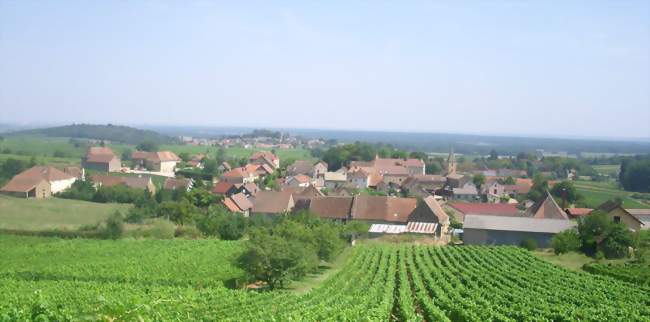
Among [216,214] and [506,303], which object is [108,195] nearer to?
[216,214]

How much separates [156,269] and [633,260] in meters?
26.9

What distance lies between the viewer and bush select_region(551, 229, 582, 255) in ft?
121

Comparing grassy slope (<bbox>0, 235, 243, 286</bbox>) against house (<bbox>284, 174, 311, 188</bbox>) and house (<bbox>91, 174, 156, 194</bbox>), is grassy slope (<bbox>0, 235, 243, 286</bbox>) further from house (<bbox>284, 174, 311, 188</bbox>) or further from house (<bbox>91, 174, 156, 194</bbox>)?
house (<bbox>284, 174, 311, 188</bbox>)

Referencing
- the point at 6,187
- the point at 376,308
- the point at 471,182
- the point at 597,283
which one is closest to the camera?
the point at 376,308

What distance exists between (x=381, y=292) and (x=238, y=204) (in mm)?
34063

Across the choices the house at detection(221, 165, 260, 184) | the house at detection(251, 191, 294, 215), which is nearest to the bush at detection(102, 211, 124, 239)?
the house at detection(251, 191, 294, 215)

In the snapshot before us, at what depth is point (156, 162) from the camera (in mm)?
99688

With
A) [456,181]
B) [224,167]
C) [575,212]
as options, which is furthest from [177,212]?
[224,167]

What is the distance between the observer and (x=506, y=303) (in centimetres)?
2155

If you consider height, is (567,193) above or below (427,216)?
above

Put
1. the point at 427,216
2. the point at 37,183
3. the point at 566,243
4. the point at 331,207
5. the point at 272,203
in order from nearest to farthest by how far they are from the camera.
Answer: the point at 566,243 → the point at 427,216 → the point at 331,207 → the point at 272,203 → the point at 37,183

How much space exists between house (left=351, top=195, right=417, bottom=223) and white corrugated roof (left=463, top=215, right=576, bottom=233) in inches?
256

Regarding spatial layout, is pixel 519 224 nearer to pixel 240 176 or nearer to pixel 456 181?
pixel 456 181

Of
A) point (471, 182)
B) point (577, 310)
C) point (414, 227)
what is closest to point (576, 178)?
point (471, 182)
